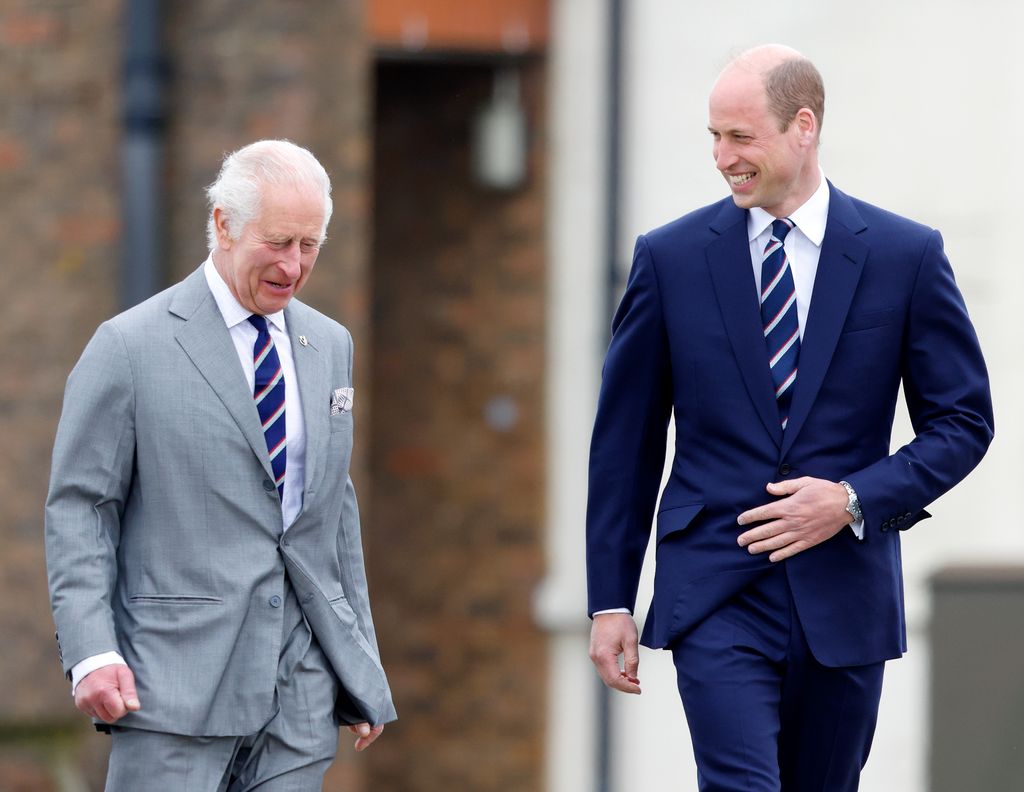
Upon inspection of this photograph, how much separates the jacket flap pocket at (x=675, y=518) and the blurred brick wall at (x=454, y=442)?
505 cm

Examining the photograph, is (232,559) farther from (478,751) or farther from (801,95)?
(478,751)

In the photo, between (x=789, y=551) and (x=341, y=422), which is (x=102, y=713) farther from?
(x=789, y=551)

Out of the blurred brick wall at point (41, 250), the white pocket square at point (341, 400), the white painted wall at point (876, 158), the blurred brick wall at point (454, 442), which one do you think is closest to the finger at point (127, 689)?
the white pocket square at point (341, 400)

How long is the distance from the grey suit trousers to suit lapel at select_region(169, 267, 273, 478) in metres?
0.33

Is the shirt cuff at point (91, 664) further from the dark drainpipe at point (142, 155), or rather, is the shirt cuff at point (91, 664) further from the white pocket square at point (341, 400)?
the dark drainpipe at point (142, 155)

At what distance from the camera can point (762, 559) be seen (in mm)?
4105

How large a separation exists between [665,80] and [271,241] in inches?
207

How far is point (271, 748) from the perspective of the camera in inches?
156

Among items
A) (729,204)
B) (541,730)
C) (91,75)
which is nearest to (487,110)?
(91,75)

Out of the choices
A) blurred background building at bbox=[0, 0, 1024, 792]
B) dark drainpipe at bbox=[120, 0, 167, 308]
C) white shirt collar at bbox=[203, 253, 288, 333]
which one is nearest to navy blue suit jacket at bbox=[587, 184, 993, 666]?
Result: white shirt collar at bbox=[203, 253, 288, 333]

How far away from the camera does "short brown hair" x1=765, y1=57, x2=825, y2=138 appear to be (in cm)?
407

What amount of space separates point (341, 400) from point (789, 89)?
1.10 m

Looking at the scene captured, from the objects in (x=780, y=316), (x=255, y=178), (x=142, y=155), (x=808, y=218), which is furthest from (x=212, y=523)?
(x=142, y=155)

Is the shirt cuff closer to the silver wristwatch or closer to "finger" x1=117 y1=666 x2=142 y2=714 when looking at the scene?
"finger" x1=117 y1=666 x2=142 y2=714
